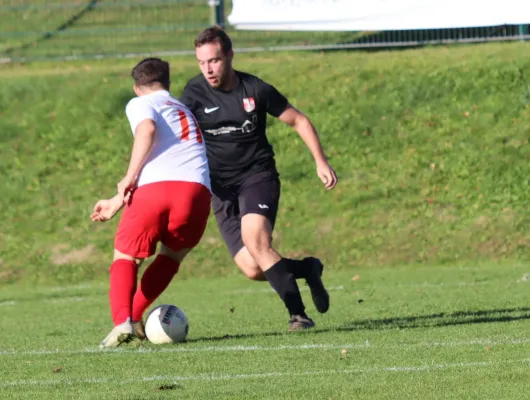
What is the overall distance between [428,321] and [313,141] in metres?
1.60

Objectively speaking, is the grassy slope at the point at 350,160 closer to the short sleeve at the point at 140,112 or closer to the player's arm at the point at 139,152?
the short sleeve at the point at 140,112

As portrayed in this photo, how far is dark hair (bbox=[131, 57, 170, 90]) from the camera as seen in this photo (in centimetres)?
821

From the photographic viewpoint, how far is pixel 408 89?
18.0 meters

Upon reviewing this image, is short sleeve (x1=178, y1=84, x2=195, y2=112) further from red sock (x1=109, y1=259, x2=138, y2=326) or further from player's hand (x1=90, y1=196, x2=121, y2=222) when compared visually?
red sock (x1=109, y1=259, x2=138, y2=326)

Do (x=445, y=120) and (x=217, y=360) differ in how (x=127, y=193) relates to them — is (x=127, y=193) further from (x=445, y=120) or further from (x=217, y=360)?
(x=445, y=120)

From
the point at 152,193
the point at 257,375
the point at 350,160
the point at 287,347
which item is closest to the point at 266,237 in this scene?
the point at 152,193

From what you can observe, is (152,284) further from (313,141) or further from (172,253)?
(313,141)

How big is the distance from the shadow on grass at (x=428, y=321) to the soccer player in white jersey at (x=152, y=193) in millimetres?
722

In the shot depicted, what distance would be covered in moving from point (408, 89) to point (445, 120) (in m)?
0.98

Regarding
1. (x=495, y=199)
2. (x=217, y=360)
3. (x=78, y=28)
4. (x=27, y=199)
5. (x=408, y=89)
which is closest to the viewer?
(x=217, y=360)

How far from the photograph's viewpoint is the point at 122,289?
7895 mm

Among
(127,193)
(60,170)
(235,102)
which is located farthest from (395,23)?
(127,193)

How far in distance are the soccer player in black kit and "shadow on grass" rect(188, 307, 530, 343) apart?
1.08ft

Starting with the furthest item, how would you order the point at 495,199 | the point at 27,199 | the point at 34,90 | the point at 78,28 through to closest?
the point at 78,28, the point at 34,90, the point at 27,199, the point at 495,199
